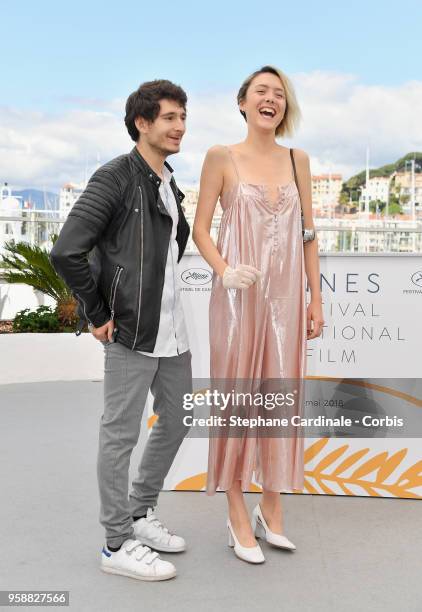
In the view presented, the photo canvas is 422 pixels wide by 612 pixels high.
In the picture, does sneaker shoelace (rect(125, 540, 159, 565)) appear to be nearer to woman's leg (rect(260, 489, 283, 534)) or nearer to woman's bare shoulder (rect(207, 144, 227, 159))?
woman's leg (rect(260, 489, 283, 534))

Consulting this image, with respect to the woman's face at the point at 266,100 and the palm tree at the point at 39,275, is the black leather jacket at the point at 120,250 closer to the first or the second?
the woman's face at the point at 266,100

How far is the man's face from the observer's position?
94.6 inches

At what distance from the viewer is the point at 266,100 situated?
2.59 metres

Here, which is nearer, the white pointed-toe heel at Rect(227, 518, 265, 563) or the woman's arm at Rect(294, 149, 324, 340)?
the white pointed-toe heel at Rect(227, 518, 265, 563)

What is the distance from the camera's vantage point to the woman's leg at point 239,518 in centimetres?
266

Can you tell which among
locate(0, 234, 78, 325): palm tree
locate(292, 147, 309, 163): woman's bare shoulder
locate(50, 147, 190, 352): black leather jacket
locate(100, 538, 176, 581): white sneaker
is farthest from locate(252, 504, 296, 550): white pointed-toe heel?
locate(0, 234, 78, 325): palm tree

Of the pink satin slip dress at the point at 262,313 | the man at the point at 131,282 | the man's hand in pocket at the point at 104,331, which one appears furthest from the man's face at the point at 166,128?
the man's hand in pocket at the point at 104,331

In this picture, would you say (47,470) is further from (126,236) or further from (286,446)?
(126,236)

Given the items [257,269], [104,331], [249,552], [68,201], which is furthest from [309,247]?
[68,201]

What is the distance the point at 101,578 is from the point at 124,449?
0.45 metres

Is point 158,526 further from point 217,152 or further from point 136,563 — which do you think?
point 217,152

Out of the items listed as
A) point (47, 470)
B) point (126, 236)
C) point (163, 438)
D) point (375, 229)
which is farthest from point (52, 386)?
point (375, 229)

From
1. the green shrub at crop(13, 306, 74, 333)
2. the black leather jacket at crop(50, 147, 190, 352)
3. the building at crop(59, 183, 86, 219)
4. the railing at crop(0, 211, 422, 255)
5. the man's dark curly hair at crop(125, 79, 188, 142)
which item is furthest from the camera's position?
the railing at crop(0, 211, 422, 255)

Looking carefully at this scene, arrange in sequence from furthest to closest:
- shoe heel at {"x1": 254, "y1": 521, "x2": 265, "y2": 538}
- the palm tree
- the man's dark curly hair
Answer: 1. the palm tree
2. shoe heel at {"x1": 254, "y1": 521, "x2": 265, "y2": 538}
3. the man's dark curly hair
